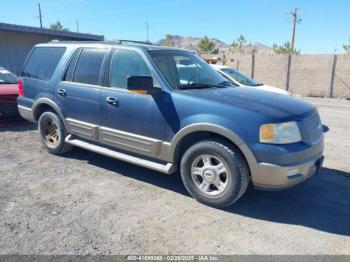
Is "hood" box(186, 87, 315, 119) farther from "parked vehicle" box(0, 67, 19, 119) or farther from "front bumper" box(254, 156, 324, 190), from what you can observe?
"parked vehicle" box(0, 67, 19, 119)

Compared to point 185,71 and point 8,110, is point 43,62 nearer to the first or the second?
point 185,71

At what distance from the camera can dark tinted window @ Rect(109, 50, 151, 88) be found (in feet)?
14.9

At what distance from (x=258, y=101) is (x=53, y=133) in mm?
3719

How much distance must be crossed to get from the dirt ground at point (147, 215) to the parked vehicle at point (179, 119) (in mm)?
378

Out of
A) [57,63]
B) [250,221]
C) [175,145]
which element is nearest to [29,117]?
[57,63]

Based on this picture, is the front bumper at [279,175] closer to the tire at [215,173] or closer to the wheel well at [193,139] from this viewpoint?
the tire at [215,173]

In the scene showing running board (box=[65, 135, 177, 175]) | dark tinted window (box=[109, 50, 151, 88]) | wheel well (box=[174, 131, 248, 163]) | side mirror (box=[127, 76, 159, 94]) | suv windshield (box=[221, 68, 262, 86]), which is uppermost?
dark tinted window (box=[109, 50, 151, 88])

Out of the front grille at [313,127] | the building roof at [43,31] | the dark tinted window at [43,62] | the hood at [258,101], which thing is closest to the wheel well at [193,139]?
the hood at [258,101]

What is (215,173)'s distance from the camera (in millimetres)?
3938

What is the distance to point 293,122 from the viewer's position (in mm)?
3701

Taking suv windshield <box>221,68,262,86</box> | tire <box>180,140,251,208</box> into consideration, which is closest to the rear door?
tire <box>180,140,251,208</box>

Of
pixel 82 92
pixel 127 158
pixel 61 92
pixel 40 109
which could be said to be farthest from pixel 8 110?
pixel 127 158

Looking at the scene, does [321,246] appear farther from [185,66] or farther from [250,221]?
[185,66]

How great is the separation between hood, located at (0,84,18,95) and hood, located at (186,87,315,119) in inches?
223
